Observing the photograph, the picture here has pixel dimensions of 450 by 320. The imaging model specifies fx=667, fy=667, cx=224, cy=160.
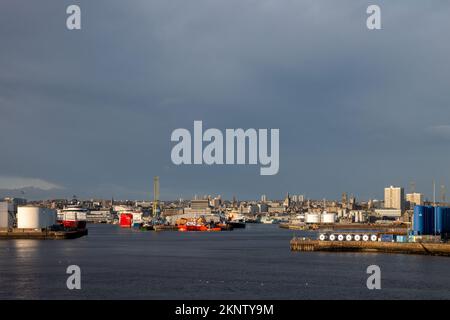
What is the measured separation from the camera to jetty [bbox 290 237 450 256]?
7875cm

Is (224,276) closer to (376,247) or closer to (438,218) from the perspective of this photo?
(376,247)

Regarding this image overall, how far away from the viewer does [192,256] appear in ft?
268

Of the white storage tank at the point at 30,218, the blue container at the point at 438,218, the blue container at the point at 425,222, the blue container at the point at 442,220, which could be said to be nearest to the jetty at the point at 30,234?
the white storage tank at the point at 30,218

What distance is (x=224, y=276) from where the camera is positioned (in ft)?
186

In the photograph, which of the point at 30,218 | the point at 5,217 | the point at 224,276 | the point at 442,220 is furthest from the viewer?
the point at 5,217

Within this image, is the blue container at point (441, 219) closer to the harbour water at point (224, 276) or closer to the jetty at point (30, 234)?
the harbour water at point (224, 276)

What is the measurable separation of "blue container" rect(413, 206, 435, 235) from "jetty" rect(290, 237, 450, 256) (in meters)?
5.54

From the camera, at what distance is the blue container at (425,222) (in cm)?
8675

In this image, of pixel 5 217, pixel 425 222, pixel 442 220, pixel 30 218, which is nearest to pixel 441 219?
pixel 442 220

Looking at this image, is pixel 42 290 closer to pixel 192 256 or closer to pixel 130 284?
pixel 130 284

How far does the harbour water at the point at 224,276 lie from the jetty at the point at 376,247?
11.4 ft

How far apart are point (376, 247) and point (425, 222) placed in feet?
25.0

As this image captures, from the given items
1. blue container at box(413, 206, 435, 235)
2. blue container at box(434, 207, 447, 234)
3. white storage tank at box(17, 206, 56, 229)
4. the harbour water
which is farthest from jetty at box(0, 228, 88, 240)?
blue container at box(434, 207, 447, 234)
